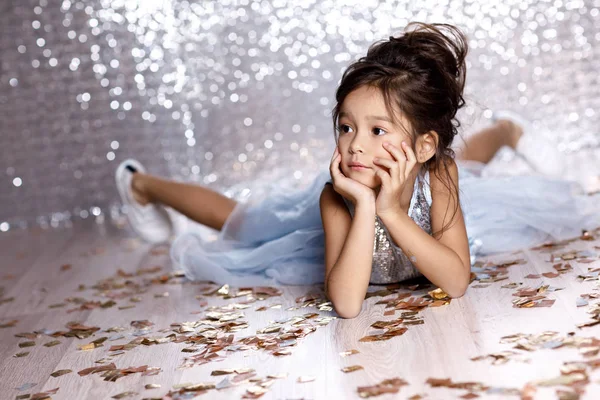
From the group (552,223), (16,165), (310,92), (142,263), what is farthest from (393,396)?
(16,165)

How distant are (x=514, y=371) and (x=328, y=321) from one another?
444mm

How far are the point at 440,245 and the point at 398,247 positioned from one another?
165mm

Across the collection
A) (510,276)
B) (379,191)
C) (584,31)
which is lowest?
(510,276)

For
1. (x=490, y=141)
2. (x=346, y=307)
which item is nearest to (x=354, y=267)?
(x=346, y=307)

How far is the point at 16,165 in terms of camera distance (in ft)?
11.1

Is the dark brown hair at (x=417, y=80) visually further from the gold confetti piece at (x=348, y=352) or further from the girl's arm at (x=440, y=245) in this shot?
the gold confetti piece at (x=348, y=352)

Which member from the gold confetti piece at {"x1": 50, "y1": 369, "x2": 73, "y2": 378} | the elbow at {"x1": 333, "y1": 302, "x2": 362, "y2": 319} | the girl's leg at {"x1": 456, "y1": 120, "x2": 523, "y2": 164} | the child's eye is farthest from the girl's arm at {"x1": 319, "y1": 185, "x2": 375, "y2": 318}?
the girl's leg at {"x1": 456, "y1": 120, "x2": 523, "y2": 164}

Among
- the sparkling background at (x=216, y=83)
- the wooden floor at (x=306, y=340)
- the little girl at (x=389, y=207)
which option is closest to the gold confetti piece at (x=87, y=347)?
the wooden floor at (x=306, y=340)

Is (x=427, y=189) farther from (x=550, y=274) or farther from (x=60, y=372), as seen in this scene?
(x=60, y=372)

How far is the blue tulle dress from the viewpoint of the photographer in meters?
2.00

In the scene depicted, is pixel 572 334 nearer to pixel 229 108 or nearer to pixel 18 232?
pixel 229 108

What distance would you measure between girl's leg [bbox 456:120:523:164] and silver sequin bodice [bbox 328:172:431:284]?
68cm

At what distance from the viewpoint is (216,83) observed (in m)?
3.30

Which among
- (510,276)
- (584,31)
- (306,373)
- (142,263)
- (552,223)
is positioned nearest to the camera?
(306,373)
